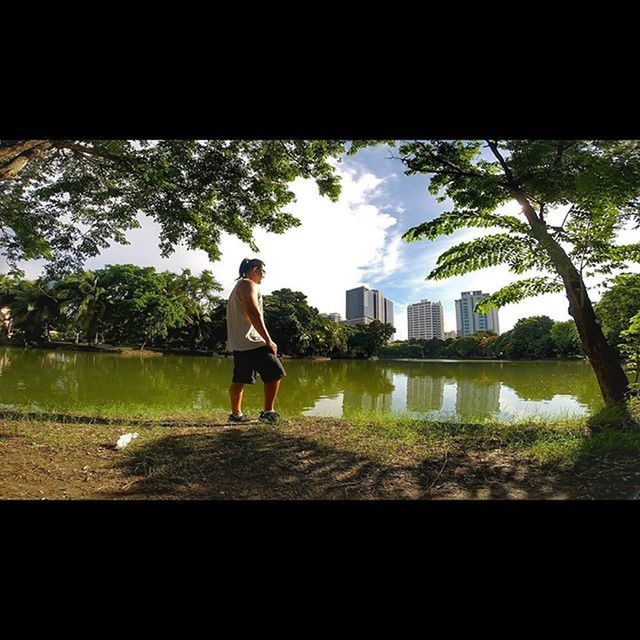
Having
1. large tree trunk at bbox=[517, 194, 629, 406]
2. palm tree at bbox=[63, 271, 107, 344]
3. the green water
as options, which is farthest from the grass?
palm tree at bbox=[63, 271, 107, 344]

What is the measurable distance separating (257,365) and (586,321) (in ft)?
11.2

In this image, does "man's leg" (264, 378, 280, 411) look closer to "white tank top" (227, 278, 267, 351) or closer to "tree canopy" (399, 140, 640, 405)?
"white tank top" (227, 278, 267, 351)

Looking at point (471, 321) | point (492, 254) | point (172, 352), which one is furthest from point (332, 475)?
point (172, 352)

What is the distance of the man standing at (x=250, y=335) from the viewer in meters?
2.82

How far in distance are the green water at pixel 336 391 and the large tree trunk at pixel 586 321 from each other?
55 centimetres

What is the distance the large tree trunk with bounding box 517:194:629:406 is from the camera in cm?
354

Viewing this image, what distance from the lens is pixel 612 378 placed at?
139 inches

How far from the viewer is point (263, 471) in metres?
1.97

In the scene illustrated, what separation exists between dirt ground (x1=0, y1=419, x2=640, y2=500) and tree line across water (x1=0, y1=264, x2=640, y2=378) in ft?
7.44

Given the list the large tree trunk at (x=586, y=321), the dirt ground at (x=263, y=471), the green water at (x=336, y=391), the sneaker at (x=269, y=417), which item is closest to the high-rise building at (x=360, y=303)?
the green water at (x=336, y=391)

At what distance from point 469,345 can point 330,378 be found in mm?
3989

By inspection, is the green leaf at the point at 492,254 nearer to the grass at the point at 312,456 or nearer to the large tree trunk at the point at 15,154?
the grass at the point at 312,456
